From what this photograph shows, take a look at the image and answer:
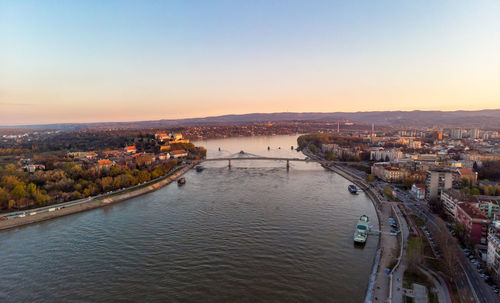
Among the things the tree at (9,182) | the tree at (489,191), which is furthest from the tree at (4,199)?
the tree at (489,191)

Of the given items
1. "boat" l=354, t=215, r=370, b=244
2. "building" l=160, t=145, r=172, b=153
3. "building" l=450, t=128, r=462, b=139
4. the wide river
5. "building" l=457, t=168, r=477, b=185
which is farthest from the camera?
"building" l=450, t=128, r=462, b=139

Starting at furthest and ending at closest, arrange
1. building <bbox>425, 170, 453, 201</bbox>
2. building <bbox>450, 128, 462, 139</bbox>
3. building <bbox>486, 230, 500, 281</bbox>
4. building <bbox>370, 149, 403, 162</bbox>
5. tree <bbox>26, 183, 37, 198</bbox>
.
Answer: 1. building <bbox>450, 128, 462, 139</bbox>
2. building <bbox>370, 149, 403, 162</bbox>
3. tree <bbox>26, 183, 37, 198</bbox>
4. building <bbox>425, 170, 453, 201</bbox>
5. building <bbox>486, 230, 500, 281</bbox>

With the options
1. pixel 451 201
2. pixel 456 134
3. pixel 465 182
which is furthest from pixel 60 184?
pixel 456 134

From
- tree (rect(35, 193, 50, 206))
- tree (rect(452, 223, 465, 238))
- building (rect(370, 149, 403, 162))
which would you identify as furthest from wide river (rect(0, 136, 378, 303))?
building (rect(370, 149, 403, 162))

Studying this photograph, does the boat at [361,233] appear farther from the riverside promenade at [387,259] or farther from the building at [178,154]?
the building at [178,154]

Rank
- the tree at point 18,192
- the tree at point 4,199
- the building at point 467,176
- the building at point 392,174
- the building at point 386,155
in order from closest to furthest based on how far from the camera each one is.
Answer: the tree at point 4,199, the tree at point 18,192, the building at point 467,176, the building at point 392,174, the building at point 386,155

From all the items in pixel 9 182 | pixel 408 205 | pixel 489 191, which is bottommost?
pixel 408 205

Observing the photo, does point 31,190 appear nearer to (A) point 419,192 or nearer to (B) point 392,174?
(A) point 419,192

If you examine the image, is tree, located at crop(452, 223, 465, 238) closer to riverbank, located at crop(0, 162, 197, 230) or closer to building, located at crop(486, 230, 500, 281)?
building, located at crop(486, 230, 500, 281)

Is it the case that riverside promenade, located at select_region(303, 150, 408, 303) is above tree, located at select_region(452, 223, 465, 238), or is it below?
below
